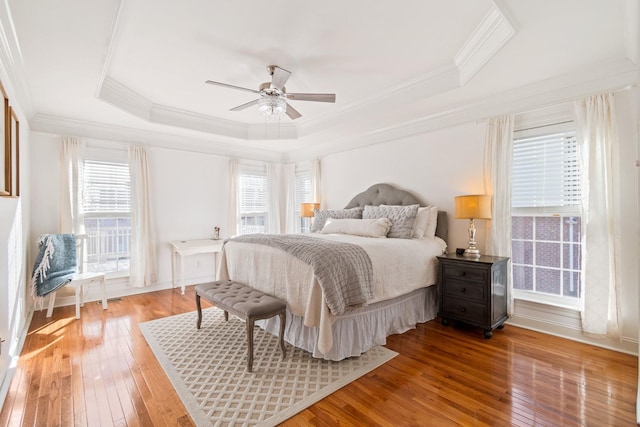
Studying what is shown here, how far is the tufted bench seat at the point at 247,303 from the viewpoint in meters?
2.38

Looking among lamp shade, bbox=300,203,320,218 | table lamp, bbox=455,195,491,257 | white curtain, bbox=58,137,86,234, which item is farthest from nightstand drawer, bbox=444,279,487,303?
white curtain, bbox=58,137,86,234

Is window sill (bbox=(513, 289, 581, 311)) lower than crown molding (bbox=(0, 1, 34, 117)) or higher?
lower

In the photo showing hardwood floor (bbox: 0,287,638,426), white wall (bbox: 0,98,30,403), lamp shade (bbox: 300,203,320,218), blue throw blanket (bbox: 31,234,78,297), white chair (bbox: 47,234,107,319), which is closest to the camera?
hardwood floor (bbox: 0,287,638,426)

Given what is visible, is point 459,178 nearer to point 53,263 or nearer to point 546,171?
point 546,171

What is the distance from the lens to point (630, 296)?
263 cm

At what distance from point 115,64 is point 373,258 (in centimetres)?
311

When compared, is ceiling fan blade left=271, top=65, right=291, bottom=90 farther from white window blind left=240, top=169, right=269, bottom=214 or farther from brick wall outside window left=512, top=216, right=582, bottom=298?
white window blind left=240, top=169, right=269, bottom=214

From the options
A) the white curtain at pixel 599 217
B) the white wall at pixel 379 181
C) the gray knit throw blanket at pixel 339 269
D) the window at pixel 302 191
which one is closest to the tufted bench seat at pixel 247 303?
the gray knit throw blanket at pixel 339 269

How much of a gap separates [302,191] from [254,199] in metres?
0.99

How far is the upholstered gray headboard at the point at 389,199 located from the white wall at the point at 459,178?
0.09 m

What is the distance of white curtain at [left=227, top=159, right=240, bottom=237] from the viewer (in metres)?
5.66

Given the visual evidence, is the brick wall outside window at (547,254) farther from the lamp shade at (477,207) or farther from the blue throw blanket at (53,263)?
the blue throw blanket at (53,263)

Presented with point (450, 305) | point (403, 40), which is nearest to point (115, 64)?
point (403, 40)

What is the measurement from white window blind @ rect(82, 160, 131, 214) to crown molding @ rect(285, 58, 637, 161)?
12.4 ft
